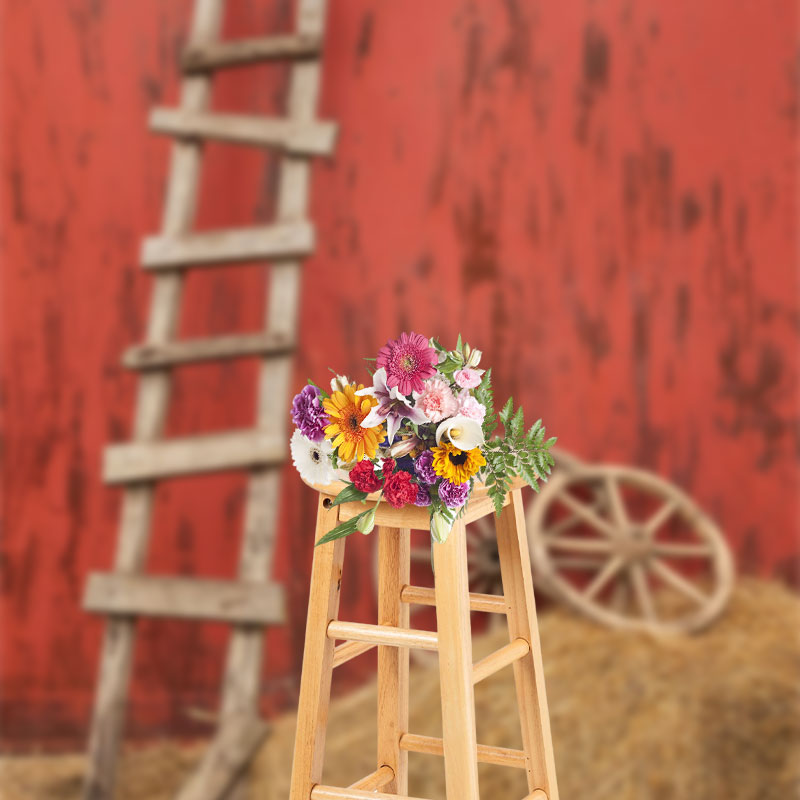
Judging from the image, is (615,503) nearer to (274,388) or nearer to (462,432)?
(274,388)

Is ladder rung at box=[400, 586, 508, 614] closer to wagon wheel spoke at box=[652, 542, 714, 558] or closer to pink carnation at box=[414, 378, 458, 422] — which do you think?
pink carnation at box=[414, 378, 458, 422]

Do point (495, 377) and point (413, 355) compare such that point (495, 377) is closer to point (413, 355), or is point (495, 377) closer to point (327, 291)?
point (327, 291)

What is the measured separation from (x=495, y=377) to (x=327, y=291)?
1.60 ft

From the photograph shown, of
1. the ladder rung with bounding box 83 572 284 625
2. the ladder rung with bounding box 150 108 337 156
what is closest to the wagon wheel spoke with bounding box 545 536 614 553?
the ladder rung with bounding box 83 572 284 625

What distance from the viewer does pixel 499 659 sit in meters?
1.22

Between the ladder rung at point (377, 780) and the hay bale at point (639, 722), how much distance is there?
783mm

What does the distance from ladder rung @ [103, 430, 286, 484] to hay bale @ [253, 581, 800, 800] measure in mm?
640

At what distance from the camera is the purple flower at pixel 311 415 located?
1.16m

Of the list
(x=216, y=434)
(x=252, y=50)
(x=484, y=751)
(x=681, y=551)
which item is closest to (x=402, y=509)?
(x=484, y=751)

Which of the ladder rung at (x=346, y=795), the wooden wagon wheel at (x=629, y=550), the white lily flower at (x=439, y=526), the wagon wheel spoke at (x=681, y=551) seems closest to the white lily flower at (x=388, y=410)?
the white lily flower at (x=439, y=526)

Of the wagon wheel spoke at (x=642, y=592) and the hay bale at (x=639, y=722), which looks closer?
the hay bale at (x=639, y=722)

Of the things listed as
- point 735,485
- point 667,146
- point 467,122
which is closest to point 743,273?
point 667,146

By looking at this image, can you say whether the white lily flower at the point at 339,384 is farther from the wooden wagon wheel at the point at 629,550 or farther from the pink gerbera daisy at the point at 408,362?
the wooden wagon wheel at the point at 629,550

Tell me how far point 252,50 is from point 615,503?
4.65ft
